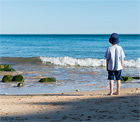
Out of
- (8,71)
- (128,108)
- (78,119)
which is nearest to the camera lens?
(78,119)

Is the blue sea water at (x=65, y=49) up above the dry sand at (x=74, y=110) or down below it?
above

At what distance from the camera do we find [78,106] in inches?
259

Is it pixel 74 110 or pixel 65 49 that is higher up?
pixel 65 49

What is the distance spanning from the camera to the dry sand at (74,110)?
544cm

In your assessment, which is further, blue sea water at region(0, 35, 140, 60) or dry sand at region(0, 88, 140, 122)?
blue sea water at region(0, 35, 140, 60)

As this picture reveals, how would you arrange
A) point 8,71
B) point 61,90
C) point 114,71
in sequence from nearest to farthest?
point 114,71
point 61,90
point 8,71

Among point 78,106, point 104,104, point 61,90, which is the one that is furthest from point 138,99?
point 61,90

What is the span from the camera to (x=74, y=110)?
20.1ft

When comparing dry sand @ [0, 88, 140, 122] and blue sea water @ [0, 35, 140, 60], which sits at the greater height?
blue sea water @ [0, 35, 140, 60]

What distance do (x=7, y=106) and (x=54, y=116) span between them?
5.77ft

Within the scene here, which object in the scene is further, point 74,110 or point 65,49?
point 65,49

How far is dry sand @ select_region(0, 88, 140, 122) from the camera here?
214 inches

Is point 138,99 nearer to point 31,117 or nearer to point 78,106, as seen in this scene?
point 78,106

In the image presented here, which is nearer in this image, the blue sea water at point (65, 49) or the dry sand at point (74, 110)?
the dry sand at point (74, 110)
